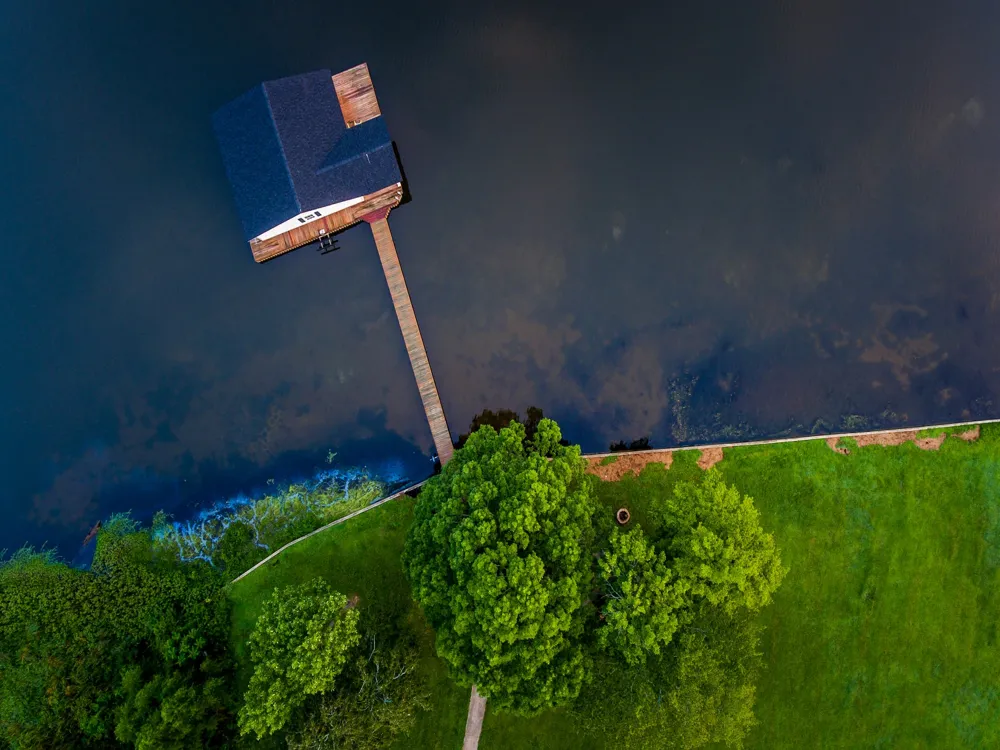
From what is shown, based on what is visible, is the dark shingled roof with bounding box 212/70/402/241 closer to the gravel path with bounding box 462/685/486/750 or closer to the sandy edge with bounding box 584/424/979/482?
the sandy edge with bounding box 584/424/979/482

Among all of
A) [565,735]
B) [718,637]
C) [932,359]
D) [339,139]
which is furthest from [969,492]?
[339,139]

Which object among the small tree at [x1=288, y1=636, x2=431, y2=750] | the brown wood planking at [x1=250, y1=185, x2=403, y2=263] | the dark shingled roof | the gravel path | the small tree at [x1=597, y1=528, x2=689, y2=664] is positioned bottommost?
the gravel path

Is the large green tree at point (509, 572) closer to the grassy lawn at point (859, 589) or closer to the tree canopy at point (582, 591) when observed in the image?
the tree canopy at point (582, 591)

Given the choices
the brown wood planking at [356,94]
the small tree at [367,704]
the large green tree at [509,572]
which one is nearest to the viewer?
the large green tree at [509,572]

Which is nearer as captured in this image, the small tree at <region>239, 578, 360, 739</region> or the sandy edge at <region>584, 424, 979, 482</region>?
the small tree at <region>239, 578, 360, 739</region>

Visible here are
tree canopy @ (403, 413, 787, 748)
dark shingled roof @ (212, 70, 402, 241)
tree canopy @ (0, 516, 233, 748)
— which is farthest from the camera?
dark shingled roof @ (212, 70, 402, 241)

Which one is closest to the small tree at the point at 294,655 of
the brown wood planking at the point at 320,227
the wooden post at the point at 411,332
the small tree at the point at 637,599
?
the wooden post at the point at 411,332

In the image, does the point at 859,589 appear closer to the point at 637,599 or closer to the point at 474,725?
the point at 637,599

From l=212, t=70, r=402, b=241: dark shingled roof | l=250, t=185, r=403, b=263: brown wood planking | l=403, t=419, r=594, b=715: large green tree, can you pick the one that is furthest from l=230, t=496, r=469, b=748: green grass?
l=212, t=70, r=402, b=241: dark shingled roof
